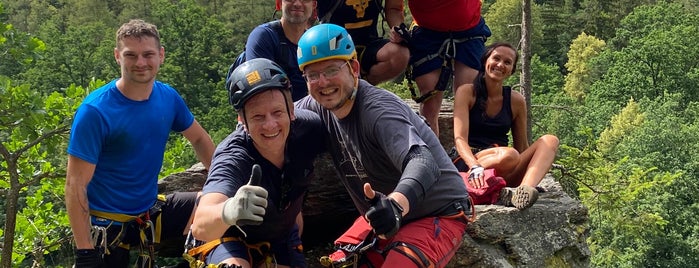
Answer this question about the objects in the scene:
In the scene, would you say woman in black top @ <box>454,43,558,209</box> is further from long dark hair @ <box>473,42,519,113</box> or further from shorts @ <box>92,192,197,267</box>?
shorts @ <box>92,192,197,267</box>

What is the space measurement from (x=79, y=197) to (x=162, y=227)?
754 mm

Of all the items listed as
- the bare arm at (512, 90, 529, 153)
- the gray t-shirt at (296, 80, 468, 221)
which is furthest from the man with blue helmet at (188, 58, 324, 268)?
the bare arm at (512, 90, 529, 153)

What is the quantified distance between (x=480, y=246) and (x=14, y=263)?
25.9ft

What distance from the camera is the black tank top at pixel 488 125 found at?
243 inches

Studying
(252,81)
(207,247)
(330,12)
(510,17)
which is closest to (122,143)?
(207,247)

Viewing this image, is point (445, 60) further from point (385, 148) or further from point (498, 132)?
point (385, 148)

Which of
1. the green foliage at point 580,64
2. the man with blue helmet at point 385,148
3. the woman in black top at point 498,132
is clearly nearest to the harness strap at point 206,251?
the man with blue helmet at point 385,148

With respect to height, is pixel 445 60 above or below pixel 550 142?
above

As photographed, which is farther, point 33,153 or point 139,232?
point 33,153

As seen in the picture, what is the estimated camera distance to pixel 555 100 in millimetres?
48438

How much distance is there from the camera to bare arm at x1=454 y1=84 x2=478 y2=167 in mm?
5751

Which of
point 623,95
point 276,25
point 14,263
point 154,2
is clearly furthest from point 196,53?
point 276,25

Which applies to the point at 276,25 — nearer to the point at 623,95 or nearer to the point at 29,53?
the point at 29,53

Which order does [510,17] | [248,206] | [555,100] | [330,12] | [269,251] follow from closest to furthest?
1. [248,206]
2. [269,251]
3. [330,12]
4. [555,100]
5. [510,17]
